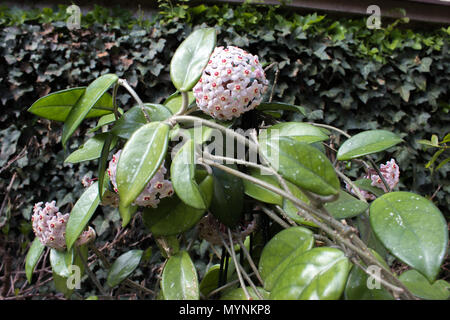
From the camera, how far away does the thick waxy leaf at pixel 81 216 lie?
0.44 meters

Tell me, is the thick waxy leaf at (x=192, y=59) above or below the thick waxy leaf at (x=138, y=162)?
above

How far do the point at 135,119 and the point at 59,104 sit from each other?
0.12 m

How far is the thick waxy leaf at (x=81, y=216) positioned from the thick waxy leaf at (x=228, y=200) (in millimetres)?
168

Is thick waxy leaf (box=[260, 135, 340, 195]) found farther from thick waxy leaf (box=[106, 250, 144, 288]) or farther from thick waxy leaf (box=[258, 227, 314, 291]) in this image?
thick waxy leaf (box=[106, 250, 144, 288])

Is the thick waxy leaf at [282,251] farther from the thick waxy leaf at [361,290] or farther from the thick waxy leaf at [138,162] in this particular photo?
the thick waxy leaf at [138,162]

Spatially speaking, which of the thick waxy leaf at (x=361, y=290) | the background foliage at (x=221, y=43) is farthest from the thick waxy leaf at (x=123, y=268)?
the background foliage at (x=221, y=43)

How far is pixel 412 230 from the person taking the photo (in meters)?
0.32

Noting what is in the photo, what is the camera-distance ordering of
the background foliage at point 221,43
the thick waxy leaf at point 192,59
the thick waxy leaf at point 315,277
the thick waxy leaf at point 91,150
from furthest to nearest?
the background foliage at point 221,43 → the thick waxy leaf at point 91,150 → the thick waxy leaf at point 192,59 → the thick waxy leaf at point 315,277

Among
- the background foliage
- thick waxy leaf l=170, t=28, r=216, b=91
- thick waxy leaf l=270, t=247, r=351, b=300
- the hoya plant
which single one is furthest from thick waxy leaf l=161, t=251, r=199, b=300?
the background foliage

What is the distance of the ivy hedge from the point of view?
1824 mm

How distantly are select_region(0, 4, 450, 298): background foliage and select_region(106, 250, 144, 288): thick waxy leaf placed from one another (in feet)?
4.14

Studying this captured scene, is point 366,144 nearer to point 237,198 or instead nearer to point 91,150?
point 237,198

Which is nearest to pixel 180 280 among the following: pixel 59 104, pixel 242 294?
pixel 242 294

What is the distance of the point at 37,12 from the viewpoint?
1883 millimetres
